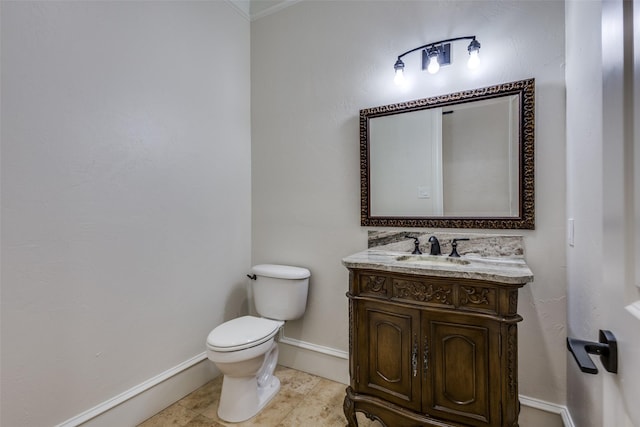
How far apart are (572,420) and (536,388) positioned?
0.17m

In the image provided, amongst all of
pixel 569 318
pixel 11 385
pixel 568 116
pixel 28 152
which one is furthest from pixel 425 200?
pixel 11 385

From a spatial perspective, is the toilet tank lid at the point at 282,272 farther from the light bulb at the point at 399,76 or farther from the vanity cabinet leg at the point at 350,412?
the light bulb at the point at 399,76

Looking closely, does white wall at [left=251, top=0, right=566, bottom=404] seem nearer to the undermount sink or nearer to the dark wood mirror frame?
the dark wood mirror frame

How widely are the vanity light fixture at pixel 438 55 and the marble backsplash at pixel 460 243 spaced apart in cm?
92

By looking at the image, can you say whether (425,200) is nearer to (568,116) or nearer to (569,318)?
(568,116)

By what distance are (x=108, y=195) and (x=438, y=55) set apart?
1.92 metres

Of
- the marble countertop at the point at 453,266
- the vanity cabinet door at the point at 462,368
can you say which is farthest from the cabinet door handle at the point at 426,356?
the marble countertop at the point at 453,266

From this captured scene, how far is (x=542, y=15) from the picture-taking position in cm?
146

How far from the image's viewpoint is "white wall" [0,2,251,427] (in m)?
1.22

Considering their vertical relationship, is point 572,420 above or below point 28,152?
below

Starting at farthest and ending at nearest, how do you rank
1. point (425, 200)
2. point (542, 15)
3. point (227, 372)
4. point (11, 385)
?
point (425, 200)
point (227, 372)
point (542, 15)
point (11, 385)

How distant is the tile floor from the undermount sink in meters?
0.94

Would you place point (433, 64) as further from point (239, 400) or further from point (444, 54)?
point (239, 400)

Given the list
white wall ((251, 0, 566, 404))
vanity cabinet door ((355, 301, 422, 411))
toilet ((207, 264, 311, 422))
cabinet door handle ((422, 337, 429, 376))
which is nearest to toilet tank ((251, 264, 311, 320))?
toilet ((207, 264, 311, 422))
